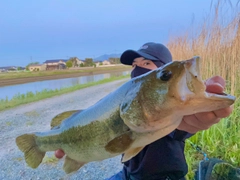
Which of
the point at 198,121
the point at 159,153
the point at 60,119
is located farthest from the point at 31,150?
the point at 198,121

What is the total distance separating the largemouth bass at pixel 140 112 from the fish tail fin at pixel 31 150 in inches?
15.0

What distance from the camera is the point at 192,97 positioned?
1059 mm

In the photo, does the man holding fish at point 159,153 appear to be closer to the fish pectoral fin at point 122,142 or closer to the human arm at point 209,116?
the human arm at point 209,116

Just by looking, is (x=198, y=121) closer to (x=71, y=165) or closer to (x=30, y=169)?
(x=71, y=165)

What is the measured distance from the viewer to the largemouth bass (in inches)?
42.4

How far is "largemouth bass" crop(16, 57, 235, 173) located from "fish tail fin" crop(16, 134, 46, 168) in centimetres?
38

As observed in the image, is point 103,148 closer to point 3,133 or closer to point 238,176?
point 238,176

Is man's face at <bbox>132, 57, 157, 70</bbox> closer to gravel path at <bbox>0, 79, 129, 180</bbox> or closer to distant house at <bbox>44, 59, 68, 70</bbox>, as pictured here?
gravel path at <bbox>0, 79, 129, 180</bbox>

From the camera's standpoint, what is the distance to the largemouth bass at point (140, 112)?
108cm

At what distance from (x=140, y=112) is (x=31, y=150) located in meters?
1.15

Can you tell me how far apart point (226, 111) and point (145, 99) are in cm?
39

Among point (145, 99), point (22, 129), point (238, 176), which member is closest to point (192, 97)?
point (145, 99)

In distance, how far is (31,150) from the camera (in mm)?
1997

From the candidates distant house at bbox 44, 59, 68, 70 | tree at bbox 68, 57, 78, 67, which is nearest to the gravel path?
distant house at bbox 44, 59, 68, 70
